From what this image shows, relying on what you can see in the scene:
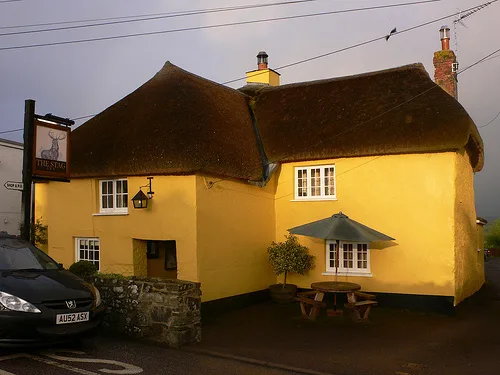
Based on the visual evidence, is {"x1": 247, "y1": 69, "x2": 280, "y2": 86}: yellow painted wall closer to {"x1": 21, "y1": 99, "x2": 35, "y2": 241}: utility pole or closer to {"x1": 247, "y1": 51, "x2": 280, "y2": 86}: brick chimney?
{"x1": 247, "y1": 51, "x2": 280, "y2": 86}: brick chimney

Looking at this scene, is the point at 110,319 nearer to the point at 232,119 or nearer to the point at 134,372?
the point at 134,372

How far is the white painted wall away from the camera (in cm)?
2251

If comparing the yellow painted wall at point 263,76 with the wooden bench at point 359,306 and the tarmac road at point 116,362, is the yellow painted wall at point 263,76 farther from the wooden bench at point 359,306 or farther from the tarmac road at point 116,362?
the tarmac road at point 116,362

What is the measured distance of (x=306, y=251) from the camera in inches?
531

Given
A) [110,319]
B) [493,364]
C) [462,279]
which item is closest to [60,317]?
[110,319]

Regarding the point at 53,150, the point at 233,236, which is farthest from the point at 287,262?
the point at 53,150

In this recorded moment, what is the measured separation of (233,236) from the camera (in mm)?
12547

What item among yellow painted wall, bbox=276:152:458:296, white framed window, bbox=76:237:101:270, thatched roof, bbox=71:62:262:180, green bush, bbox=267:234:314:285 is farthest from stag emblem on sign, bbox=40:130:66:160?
yellow painted wall, bbox=276:152:458:296

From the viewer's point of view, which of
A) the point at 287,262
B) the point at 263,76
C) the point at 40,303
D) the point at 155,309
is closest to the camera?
the point at 40,303

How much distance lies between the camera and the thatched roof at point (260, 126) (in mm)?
11891

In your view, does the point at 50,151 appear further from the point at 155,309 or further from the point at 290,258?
the point at 290,258

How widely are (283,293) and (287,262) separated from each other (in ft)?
2.79

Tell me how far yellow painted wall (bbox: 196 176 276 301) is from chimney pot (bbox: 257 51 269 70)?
6261 millimetres

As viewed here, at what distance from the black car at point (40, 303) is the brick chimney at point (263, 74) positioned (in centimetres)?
1195
